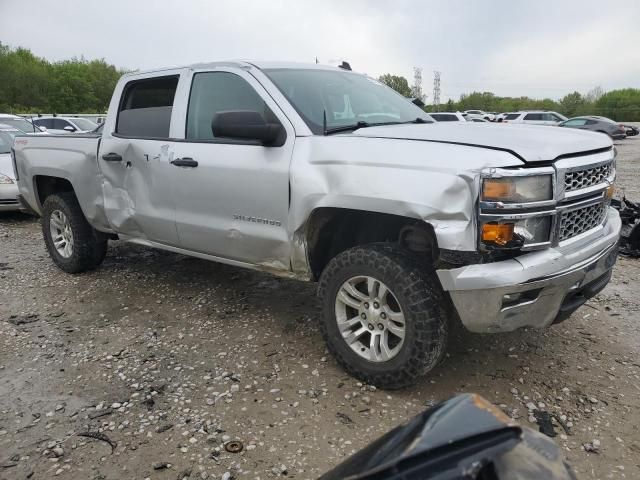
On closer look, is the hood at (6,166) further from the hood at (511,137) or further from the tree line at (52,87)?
the tree line at (52,87)

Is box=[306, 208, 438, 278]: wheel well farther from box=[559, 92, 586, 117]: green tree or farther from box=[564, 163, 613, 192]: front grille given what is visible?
box=[559, 92, 586, 117]: green tree

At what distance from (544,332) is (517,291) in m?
1.47

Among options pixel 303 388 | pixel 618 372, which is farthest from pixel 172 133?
pixel 618 372

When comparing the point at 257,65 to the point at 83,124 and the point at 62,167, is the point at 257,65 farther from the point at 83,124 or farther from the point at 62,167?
the point at 83,124

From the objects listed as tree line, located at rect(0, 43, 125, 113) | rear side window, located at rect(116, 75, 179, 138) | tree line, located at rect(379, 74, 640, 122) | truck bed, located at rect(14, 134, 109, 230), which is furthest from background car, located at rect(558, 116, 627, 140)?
tree line, located at rect(0, 43, 125, 113)

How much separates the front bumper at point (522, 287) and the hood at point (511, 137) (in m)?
0.48

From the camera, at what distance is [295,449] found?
8.39 feet

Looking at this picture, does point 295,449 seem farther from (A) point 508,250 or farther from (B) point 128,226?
(B) point 128,226

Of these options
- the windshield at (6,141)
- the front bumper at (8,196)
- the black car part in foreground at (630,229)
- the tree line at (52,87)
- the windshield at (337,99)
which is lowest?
the black car part in foreground at (630,229)

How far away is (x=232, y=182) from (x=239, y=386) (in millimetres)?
1308

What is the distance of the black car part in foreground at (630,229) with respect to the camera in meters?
5.47

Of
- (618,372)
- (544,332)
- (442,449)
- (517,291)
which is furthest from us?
(544,332)

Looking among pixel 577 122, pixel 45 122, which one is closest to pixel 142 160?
pixel 45 122

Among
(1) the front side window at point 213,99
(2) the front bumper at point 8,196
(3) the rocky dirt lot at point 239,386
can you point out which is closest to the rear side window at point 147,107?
(1) the front side window at point 213,99
